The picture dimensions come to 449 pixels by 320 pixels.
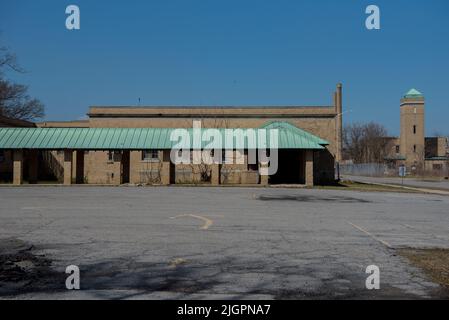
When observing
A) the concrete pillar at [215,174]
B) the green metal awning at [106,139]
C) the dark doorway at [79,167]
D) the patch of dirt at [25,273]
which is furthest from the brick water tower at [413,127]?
the patch of dirt at [25,273]

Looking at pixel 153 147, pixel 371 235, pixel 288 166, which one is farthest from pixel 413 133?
pixel 371 235

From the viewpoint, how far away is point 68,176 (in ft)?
120

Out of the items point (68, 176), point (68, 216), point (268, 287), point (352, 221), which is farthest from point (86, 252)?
point (68, 176)

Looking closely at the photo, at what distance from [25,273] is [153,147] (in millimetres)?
30396

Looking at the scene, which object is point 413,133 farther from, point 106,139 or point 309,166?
point 106,139

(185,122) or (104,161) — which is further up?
(185,122)

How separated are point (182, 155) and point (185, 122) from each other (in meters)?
5.79


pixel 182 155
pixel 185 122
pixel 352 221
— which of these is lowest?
pixel 352 221

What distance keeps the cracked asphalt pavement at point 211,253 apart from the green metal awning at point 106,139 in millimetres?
21041

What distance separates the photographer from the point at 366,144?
360 ft

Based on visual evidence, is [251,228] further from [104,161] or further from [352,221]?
[104,161]

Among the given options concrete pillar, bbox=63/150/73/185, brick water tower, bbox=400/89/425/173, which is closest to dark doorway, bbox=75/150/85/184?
concrete pillar, bbox=63/150/73/185

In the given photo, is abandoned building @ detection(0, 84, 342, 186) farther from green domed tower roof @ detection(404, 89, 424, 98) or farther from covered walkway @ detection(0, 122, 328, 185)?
green domed tower roof @ detection(404, 89, 424, 98)

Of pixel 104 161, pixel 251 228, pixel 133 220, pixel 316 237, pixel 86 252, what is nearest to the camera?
pixel 86 252
